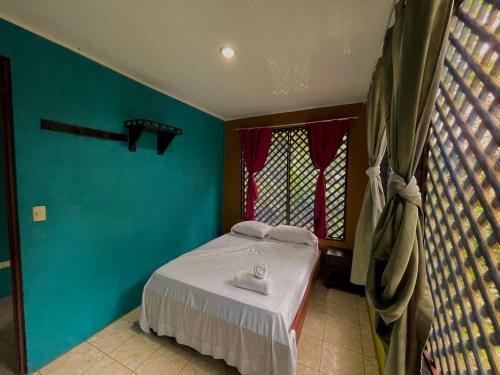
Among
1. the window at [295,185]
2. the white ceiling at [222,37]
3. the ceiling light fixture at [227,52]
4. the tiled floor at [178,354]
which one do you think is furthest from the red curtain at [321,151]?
the ceiling light fixture at [227,52]

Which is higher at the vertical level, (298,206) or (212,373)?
(298,206)

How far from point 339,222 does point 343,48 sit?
216 cm

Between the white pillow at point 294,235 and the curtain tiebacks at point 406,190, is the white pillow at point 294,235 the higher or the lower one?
the lower one

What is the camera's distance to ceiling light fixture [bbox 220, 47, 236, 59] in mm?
1527

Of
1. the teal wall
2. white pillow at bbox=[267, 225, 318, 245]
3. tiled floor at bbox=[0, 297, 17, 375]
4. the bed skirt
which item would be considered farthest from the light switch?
white pillow at bbox=[267, 225, 318, 245]

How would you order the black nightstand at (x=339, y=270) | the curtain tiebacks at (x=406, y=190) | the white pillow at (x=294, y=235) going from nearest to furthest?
the curtain tiebacks at (x=406, y=190) → the black nightstand at (x=339, y=270) → the white pillow at (x=294, y=235)

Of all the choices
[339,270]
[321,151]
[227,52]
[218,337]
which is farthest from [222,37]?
[339,270]

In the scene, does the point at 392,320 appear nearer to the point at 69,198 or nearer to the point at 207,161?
the point at 69,198

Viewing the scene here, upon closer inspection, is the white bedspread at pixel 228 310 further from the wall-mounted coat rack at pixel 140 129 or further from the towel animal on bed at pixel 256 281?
the wall-mounted coat rack at pixel 140 129

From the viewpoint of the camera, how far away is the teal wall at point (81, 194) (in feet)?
4.57

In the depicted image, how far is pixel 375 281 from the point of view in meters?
0.94

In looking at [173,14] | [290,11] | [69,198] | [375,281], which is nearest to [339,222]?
[375,281]

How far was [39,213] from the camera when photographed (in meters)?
1.44

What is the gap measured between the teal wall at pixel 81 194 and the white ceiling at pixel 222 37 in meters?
0.20
